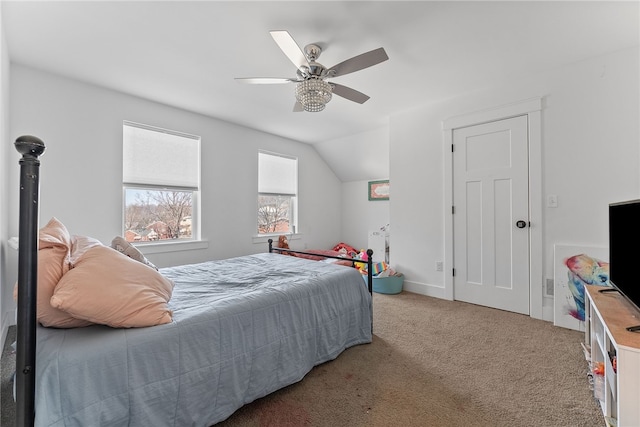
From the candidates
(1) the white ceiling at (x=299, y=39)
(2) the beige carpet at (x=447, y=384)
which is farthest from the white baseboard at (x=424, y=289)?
(1) the white ceiling at (x=299, y=39)

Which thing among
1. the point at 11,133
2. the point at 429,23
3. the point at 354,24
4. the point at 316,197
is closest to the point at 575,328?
the point at 429,23

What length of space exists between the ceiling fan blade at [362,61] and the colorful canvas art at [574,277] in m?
2.52

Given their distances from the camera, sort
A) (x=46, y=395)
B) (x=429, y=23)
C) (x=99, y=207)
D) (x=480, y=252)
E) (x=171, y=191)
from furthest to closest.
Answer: (x=171, y=191) → (x=480, y=252) → (x=99, y=207) → (x=429, y=23) → (x=46, y=395)

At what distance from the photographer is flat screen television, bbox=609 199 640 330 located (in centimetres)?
137

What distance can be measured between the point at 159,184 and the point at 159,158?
0.33m

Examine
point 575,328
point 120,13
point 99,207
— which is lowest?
point 575,328

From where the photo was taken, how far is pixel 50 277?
1154mm

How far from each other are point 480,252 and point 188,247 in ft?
11.8

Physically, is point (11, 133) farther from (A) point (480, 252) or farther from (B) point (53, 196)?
(A) point (480, 252)

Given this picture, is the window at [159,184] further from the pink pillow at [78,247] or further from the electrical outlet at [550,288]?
the electrical outlet at [550,288]

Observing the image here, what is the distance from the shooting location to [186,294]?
1.74 metres

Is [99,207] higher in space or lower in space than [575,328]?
higher

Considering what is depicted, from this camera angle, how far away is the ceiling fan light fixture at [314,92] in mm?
2094

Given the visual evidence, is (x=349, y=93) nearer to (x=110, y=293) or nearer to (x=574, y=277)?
(x=110, y=293)
